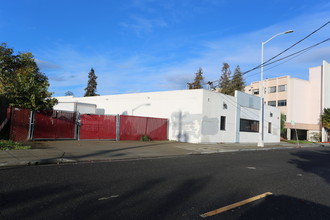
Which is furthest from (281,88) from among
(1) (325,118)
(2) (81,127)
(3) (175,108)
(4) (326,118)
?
(2) (81,127)

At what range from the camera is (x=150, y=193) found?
5.58m

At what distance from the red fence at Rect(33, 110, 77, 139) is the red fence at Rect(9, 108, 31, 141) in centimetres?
48

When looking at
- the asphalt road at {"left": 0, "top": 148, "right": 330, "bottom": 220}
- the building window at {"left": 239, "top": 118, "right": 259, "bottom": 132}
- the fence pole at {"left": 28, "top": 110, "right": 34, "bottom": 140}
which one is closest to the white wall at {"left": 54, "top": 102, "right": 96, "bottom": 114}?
the fence pole at {"left": 28, "top": 110, "right": 34, "bottom": 140}

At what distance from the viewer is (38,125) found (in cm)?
1523

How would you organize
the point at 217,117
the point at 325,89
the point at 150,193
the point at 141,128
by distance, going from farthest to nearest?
1. the point at 325,89
2. the point at 217,117
3. the point at 141,128
4. the point at 150,193

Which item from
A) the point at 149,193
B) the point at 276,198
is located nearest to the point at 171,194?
the point at 149,193

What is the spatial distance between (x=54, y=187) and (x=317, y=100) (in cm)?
5501

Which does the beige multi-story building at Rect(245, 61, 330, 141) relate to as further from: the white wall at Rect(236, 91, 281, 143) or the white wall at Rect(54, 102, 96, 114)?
the white wall at Rect(54, 102, 96, 114)

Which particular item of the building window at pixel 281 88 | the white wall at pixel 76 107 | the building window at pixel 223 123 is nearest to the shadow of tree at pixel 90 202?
the building window at pixel 223 123

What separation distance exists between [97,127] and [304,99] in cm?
4680

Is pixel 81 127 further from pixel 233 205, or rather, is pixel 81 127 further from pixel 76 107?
pixel 233 205

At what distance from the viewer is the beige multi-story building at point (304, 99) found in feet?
159

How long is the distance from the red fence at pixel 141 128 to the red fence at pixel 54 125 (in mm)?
3884

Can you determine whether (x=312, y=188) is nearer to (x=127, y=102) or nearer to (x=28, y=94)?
(x=28, y=94)
